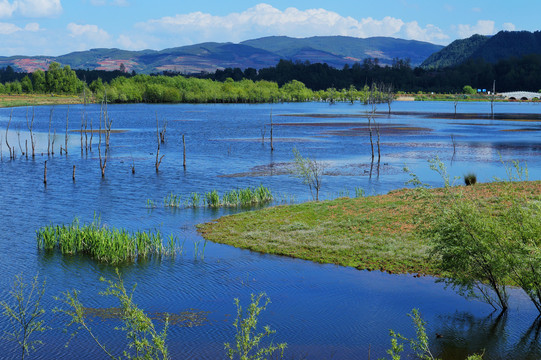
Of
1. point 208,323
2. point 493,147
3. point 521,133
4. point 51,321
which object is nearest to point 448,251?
point 208,323

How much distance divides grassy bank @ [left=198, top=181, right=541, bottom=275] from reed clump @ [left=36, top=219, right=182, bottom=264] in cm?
322

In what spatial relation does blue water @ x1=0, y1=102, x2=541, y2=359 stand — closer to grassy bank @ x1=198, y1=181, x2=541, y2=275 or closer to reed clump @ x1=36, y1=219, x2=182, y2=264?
reed clump @ x1=36, y1=219, x2=182, y2=264

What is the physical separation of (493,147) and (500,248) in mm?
63859

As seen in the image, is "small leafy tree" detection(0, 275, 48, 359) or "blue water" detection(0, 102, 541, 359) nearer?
"small leafy tree" detection(0, 275, 48, 359)

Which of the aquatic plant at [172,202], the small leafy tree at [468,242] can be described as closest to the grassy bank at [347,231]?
the small leafy tree at [468,242]

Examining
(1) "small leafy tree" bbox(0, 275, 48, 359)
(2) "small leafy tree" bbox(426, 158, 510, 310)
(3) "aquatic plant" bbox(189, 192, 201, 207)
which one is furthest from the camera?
(3) "aquatic plant" bbox(189, 192, 201, 207)

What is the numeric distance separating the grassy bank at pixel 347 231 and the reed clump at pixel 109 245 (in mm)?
3224

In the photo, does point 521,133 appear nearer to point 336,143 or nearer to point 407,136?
point 407,136

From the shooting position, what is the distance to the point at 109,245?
984 inches

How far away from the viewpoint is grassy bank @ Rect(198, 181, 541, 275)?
2416 centimetres

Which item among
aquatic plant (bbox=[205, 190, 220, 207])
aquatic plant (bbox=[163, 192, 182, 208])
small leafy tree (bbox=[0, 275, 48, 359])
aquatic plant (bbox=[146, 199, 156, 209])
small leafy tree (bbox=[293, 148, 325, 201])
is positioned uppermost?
small leafy tree (bbox=[293, 148, 325, 201])

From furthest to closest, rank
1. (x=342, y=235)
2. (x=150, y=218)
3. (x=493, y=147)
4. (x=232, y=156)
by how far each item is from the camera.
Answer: (x=493, y=147)
(x=232, y=156)
(x=150, y=218)
(x=342, y=235)

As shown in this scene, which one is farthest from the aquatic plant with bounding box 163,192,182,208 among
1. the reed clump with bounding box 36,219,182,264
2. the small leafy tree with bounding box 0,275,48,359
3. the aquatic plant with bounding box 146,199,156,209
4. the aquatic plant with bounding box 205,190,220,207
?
the small leafy tree with bounding box 0,275,48,359

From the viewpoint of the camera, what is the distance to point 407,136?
9281cm
